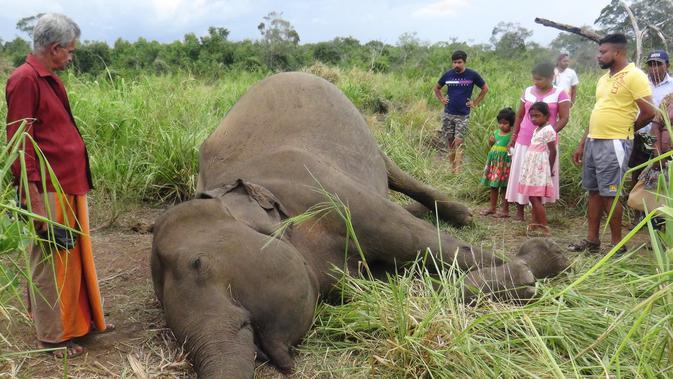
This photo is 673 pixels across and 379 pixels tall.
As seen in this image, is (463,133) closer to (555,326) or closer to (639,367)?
(555,326)

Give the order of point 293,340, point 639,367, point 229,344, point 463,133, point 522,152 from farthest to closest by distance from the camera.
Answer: point 463,133 < point 522,152 < point 293,340 < point 229,344 < point 639,367

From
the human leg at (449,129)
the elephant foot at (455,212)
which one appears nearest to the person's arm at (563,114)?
the elephant foot at (455,212)

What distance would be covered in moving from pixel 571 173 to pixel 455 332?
413 centimetres

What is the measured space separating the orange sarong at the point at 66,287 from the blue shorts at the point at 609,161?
3.60 meters

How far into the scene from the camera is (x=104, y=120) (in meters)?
6.64

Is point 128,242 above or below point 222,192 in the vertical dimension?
below

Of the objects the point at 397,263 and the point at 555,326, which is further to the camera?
the point at 397,263

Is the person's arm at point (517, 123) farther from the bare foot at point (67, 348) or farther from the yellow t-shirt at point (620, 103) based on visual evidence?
the bare foot at point (67, 348)

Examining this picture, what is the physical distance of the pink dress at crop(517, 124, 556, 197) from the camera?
5652 millimetres

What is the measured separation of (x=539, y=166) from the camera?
5.70 meters

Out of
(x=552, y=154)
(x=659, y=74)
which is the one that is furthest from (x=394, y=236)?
(x=659, y=74)

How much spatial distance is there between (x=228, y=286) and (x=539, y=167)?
3594mm

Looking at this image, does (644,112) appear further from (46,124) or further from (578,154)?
(46,124)

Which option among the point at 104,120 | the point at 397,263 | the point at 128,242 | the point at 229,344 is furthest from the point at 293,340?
the point at 104,120
